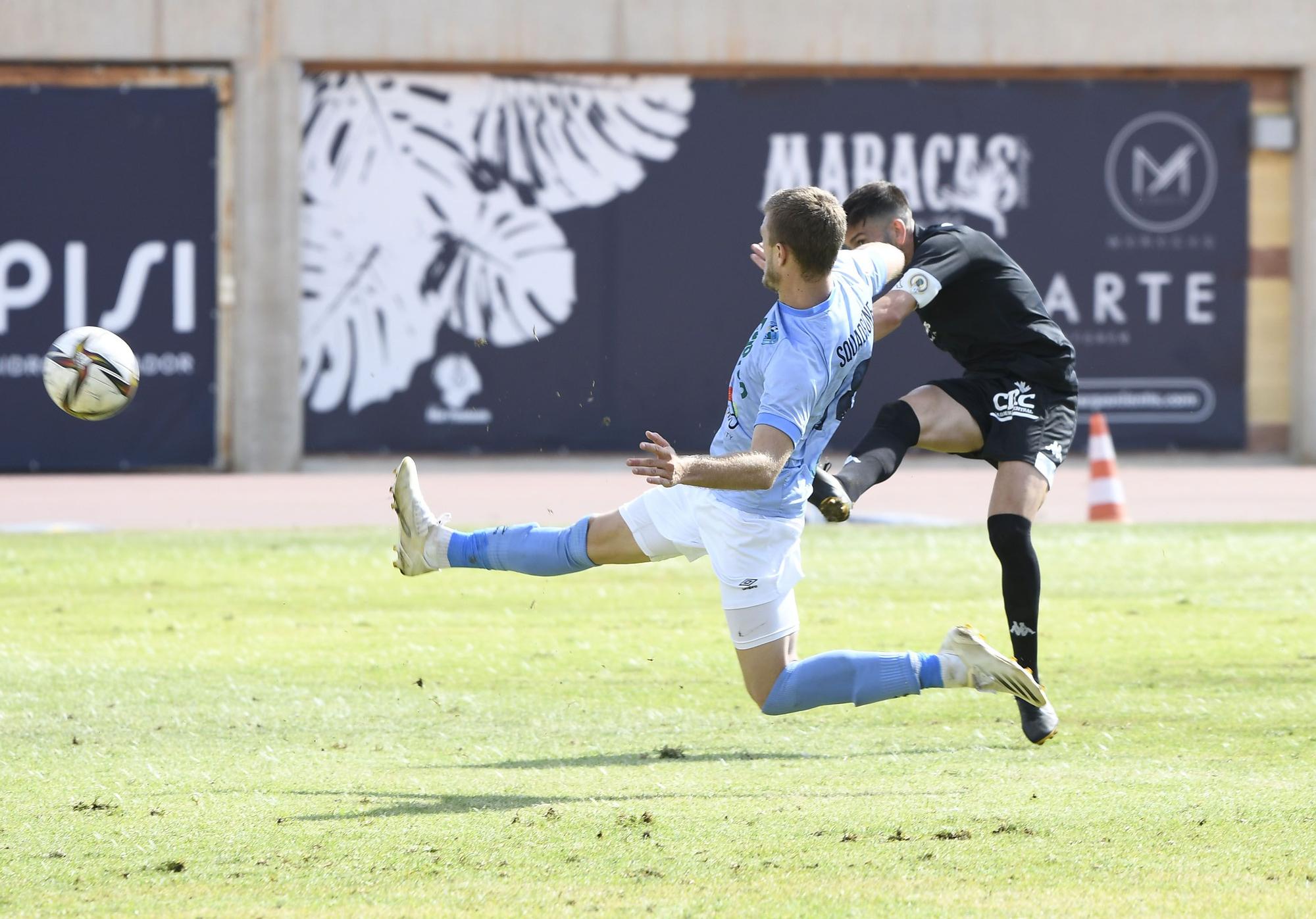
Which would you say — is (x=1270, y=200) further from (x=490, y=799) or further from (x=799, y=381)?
(x=490, y=799)

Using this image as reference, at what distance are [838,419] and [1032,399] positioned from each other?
5.22ft

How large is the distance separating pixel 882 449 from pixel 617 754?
63.8 inches

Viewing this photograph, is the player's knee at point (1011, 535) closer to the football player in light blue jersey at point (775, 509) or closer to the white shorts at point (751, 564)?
the football player in light blue jersey at point (775, 509)

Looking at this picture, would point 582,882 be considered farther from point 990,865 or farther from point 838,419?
point 838,419

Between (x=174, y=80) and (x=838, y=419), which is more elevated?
(x=174, y=80)

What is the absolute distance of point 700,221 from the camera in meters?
21.4

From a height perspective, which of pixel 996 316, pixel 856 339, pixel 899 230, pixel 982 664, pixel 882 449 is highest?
pixel 899 230

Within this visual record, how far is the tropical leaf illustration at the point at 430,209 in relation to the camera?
21.0 meters

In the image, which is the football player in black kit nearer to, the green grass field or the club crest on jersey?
the club crest on jersey

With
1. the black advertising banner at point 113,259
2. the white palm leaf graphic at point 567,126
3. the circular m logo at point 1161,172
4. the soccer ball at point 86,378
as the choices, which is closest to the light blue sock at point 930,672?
the soccer ball at point 86,378

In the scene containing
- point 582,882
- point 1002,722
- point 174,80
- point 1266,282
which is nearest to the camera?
point 582,882

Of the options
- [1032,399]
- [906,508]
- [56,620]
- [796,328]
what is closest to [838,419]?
[796,328]

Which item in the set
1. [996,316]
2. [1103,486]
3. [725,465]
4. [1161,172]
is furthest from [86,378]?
[1161,172]

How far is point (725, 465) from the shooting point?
5.23 meters
